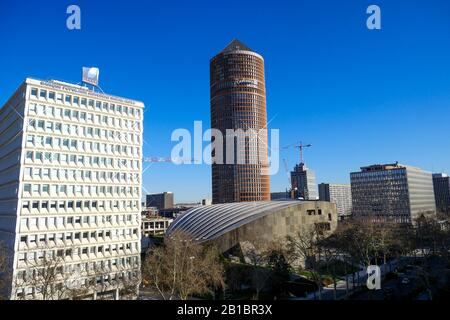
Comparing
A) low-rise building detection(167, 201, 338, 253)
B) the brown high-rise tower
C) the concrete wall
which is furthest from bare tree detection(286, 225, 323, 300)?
the brown high-rise tower

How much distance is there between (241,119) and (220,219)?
10519 centimetres

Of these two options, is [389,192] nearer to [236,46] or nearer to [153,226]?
[236,46]

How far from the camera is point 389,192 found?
6703 inches

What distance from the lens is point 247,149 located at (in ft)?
559

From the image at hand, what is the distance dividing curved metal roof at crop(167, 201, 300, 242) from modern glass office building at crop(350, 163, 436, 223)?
10439 cm

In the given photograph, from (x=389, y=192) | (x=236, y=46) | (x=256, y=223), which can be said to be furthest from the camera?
(x=236, y=46)

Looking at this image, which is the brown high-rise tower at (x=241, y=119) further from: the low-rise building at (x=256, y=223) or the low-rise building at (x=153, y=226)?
the low-rise building at (x=256, y=223)

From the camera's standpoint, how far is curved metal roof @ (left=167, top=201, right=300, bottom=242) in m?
66.9

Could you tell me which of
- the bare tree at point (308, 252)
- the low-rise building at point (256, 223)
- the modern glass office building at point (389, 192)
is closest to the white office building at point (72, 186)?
the low-rise building at point (256, 223)

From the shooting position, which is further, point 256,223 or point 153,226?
point 153,226

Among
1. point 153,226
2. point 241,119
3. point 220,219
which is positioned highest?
point 241,119

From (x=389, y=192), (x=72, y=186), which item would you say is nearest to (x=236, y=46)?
(x=389, y=192)
